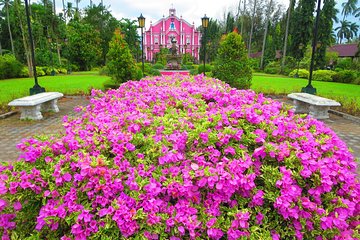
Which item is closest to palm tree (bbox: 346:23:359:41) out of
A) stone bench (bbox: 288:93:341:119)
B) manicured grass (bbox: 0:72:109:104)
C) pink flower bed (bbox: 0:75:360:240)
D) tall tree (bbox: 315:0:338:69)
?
tall tree (bbox: 315:0:338:69)

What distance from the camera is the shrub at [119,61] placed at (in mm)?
12398

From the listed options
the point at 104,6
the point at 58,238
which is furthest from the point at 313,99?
the point at 104,6

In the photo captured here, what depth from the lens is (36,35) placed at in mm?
26266

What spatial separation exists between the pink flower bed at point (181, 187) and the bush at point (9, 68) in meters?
21.0

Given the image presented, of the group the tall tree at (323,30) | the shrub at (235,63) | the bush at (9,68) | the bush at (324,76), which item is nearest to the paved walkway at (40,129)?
the shrub at (235,63)

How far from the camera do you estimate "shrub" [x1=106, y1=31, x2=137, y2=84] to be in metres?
12.4

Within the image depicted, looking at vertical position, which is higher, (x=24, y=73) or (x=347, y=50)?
(x=347, y=50)

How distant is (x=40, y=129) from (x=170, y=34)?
4872cm

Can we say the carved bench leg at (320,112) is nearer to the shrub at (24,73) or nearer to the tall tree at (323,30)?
the shrub at (24,73)

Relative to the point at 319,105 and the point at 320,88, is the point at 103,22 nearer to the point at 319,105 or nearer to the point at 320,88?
the point at 320,88

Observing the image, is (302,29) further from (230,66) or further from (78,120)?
(78,120)

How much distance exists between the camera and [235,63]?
11562 millimetres

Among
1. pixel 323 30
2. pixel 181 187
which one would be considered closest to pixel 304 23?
pixel 323 30

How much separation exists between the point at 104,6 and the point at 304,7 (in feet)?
92.0
